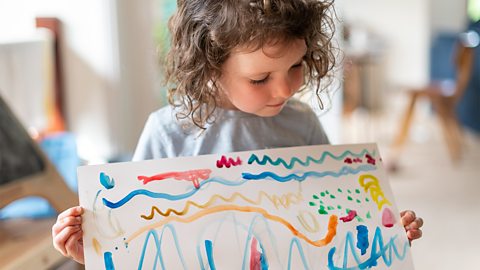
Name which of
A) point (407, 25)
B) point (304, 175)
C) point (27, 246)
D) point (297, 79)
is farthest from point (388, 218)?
point (407, 25)

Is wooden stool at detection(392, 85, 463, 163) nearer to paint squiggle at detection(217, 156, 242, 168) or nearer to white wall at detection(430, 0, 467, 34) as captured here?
white wall at detection(430, 0, 467, 34)

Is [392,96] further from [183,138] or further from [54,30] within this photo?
[183,138]

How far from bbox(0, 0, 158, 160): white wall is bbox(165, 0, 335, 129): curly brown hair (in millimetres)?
1362

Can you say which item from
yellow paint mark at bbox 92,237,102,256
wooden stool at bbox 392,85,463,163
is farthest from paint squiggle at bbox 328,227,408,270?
wooden stool at bbox 392,85,463,163

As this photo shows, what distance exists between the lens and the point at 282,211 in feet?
3.05

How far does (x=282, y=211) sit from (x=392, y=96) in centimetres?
538

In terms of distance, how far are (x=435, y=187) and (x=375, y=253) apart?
2517 millimetres

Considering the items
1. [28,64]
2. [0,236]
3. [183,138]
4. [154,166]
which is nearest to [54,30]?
[28,64]

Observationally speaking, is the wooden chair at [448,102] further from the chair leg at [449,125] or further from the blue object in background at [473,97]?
the blue object in background at [473,97]

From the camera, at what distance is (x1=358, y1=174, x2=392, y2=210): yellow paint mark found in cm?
97

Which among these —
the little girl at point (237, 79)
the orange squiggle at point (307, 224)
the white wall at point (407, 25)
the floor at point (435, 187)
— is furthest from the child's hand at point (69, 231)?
the white wall at point (407, 25)

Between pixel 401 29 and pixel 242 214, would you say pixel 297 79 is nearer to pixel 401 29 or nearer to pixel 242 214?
pixel 242 214

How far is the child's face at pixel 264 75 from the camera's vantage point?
890 millimetres

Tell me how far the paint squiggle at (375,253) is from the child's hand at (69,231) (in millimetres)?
386
